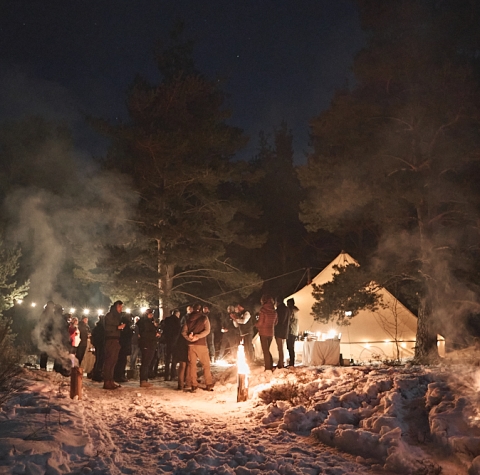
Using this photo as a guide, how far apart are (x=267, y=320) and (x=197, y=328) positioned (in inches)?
69.3

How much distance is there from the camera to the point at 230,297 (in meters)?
20.7

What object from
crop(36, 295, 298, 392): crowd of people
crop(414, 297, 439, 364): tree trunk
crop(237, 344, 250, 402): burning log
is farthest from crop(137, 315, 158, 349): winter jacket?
crop(414, 297, 439, 364): tree trunk

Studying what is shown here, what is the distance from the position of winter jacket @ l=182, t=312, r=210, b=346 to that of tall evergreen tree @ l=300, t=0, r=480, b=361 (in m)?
5.94

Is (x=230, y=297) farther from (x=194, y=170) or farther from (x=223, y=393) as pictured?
(x=223, y=393)

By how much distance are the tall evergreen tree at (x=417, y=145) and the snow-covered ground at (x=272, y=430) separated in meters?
6.26

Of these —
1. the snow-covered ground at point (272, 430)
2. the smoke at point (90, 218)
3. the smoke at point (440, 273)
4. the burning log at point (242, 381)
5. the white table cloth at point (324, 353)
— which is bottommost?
the snow-covered ground at point (272, 430)

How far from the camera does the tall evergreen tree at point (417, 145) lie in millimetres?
14188

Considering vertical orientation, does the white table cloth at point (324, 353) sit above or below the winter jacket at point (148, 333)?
below

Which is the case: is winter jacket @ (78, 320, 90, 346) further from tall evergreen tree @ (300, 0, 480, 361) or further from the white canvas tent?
tall evergreen tree @ (300, 0, 480, 361)

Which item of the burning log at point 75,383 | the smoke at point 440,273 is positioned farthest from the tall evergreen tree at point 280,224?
the burning log at point 75,383

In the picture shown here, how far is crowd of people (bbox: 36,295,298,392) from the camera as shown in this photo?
35.7 feet

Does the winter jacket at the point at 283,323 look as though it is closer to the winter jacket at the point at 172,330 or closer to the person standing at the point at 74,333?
the winter jacket at the point at 172,330

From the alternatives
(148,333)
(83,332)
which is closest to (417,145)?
(148,333)

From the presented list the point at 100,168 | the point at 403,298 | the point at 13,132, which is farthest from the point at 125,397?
the point at 13,132
